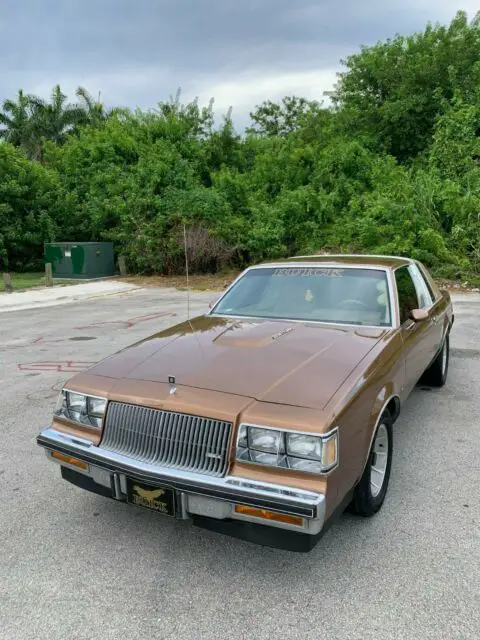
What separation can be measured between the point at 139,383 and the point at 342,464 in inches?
47.5

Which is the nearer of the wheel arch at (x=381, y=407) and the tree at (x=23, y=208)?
the wheel arch at (x=381, y=407)

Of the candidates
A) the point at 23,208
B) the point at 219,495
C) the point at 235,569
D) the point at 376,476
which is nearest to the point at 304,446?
the point at 219,495

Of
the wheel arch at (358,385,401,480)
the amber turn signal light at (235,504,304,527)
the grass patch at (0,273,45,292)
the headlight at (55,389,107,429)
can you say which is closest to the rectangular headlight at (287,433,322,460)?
the amber turn signal light at (235,504,304,527)

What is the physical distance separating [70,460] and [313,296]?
89.5 inches

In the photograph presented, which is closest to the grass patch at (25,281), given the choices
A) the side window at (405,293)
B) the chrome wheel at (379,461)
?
the side window at (405,293)

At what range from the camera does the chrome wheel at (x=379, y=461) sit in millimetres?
3291

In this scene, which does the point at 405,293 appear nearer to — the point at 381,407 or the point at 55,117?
the point at 381,407

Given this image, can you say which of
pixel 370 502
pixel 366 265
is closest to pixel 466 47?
pixel 366 265

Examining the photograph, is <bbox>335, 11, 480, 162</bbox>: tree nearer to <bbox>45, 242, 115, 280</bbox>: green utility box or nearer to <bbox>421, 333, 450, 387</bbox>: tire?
Answer: <bbox>45, 242, 115, 280</bbox>: green utility box

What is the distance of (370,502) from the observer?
3.14 metres

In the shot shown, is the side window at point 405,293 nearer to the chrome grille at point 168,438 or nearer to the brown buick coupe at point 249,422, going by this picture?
the brown buick coupe at point 249,422

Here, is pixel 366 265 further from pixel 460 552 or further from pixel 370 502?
pixel 460 552

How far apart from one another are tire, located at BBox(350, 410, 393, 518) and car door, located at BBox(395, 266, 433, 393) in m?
0.74

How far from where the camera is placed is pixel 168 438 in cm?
276
